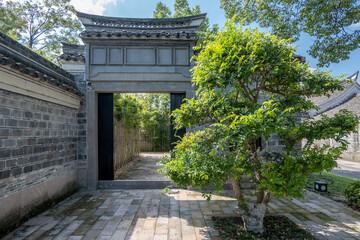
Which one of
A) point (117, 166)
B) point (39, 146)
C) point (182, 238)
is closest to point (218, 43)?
point (182, 238)

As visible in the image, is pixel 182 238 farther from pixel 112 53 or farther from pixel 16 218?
pixel 112 53

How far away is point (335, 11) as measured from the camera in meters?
→ 5.41

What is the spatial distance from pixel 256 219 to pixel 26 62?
4.98 metres

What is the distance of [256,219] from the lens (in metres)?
3.15

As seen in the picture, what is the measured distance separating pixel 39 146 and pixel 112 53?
3.01 m

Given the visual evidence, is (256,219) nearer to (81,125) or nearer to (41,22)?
(81,125)

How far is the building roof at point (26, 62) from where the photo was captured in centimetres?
328

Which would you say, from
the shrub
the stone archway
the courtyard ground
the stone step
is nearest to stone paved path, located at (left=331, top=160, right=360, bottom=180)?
the shrub

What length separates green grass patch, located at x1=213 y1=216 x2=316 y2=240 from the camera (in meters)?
3.04

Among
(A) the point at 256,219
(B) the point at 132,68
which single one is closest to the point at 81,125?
(B) the point at 132,68

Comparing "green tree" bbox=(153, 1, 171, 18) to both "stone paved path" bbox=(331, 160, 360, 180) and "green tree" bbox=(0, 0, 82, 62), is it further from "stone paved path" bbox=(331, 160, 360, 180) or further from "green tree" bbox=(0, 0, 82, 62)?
"stone paved path" bbox=(331, 160, 360, 180)

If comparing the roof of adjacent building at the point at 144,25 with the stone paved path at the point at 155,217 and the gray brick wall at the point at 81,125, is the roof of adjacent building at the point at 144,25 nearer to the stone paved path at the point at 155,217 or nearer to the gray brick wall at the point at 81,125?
the gray brick wall at the point at 81,125

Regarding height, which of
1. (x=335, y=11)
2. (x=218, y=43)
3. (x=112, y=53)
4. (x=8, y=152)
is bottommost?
(x=8, y=152)

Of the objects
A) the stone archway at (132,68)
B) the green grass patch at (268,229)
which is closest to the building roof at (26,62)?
the stone archway at (132,68)
